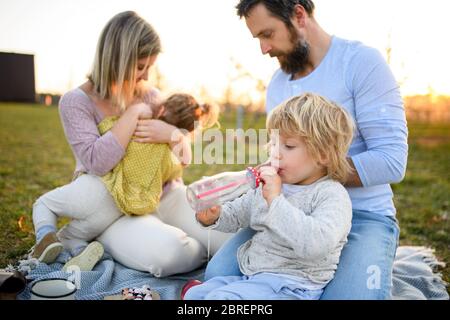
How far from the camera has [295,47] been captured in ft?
8.45

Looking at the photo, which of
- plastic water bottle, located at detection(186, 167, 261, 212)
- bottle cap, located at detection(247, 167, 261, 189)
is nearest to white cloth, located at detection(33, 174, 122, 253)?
plastic water bottle, located at detection(186, 167, 261, 212)

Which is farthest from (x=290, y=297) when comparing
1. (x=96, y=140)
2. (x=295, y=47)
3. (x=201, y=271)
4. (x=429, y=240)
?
(x=429, y=240)

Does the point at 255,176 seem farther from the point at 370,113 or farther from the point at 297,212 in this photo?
the point at 370,113

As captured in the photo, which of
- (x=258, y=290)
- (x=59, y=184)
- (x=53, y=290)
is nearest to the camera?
(x=258, y=290)

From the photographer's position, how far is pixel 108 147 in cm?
277

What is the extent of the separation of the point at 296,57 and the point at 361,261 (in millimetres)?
1180

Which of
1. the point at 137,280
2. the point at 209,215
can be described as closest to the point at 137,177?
the point at 137,280

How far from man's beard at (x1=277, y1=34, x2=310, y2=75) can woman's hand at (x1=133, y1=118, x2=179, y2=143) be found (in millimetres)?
825

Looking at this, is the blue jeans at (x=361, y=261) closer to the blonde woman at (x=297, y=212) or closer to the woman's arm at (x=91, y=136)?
the blonde woman at (x=297, y=212)

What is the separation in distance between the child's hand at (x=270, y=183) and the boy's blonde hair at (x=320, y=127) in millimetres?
214

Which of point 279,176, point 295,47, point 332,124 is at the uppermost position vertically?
point 295,47

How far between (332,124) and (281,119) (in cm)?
22

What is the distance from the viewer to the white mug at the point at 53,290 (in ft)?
6.39

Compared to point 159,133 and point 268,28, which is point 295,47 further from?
point 159,133
